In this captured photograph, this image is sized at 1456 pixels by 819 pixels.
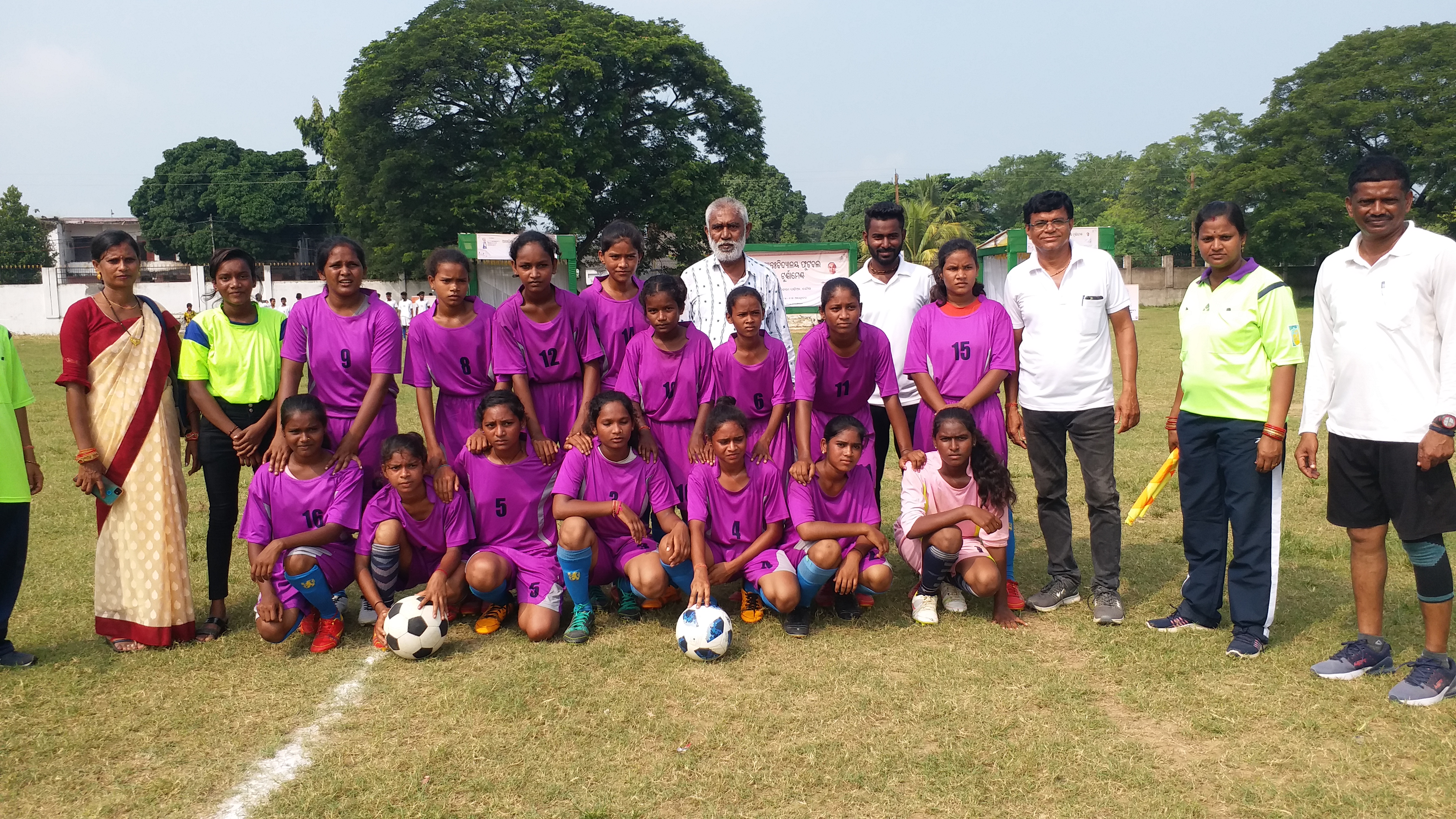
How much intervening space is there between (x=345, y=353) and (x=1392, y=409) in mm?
4564

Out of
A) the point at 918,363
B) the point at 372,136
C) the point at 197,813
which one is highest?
the point at 372,136

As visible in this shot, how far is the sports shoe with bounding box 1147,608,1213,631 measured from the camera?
4.53 meters

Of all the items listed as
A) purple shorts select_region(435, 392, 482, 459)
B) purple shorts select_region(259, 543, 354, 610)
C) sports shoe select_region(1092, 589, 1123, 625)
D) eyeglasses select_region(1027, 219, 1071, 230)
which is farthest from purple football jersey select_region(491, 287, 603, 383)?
sports shoe select_region(1092, 589, 1123, 625)

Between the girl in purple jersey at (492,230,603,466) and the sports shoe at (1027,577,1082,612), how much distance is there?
7.92 ft

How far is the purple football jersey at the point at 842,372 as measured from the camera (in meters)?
4.81

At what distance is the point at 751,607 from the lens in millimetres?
4824

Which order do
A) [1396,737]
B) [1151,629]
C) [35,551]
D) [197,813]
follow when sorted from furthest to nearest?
[35,551] < [1151,629] < [1396,737] < [197,813]

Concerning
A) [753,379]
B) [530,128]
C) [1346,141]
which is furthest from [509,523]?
[1346,141]

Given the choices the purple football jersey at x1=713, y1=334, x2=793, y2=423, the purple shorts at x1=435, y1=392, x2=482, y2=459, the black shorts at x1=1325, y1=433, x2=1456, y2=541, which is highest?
the purple football jersey at x1=713, y1=334, x2=793, y2=423

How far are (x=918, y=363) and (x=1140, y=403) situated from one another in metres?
8.51

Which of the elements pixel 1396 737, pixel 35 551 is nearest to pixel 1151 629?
pixel 1396 737

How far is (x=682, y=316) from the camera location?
5.29 meters

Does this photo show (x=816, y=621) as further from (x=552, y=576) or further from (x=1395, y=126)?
(x=1395, y=126)

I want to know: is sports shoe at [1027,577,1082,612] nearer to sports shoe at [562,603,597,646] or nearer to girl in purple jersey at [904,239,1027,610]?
girl in purple jersey at [904,239,1027,610]
